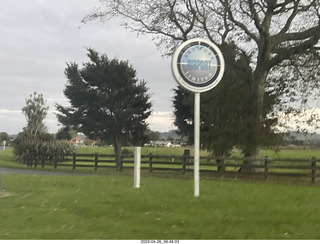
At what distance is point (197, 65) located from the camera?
1058 centimetres

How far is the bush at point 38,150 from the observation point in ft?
91.7

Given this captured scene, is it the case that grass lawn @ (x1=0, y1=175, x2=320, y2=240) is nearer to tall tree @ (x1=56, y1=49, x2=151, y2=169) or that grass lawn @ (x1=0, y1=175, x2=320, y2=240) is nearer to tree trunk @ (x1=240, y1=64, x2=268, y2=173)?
tree trunk @ (x1=240, y1=64, x2=268, y2=173)

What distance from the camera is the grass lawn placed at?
21.1 ft

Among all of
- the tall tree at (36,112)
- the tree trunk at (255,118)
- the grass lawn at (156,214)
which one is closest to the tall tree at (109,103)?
the tall tree at (36,112)

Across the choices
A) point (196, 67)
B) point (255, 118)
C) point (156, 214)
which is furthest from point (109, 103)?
point (156, 214)

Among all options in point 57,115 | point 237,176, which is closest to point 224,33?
point 237,176

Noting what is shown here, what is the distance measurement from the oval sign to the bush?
1810 cm

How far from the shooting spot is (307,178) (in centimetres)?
1762

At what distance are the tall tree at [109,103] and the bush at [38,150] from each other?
811cm

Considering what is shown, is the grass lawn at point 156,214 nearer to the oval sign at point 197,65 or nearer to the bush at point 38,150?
the oval sign at point 197,65

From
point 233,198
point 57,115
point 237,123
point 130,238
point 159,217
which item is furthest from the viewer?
point 57,115

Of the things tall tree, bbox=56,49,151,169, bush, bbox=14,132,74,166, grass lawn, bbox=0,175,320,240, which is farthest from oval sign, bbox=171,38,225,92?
tall tree, bbox=56,49,151,169

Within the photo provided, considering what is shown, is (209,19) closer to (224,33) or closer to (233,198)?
(224,33)

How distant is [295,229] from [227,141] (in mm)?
13693
